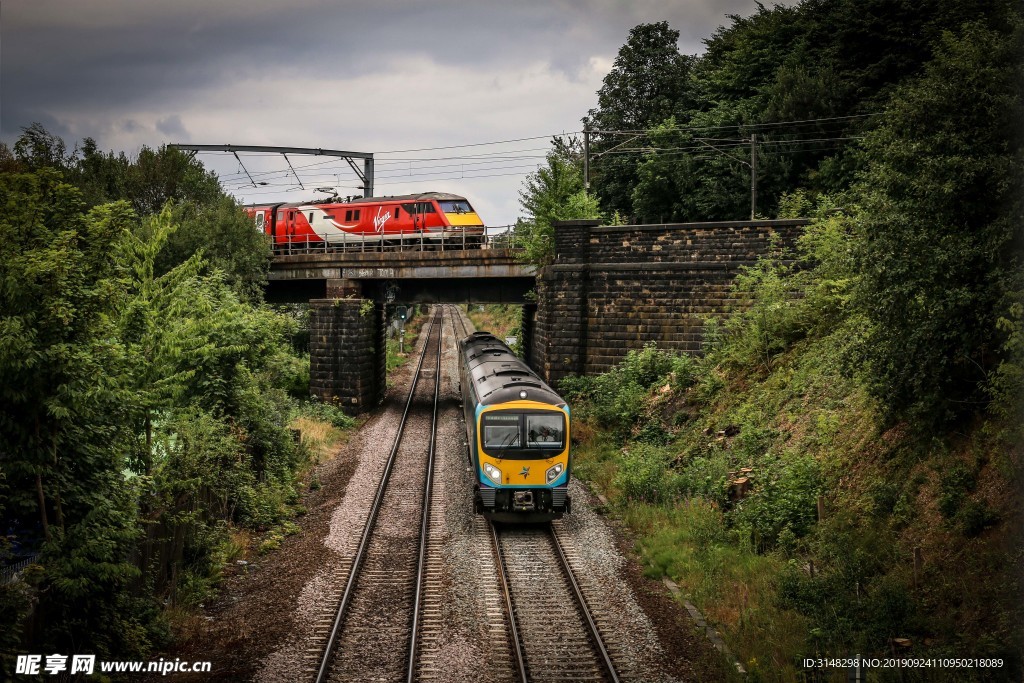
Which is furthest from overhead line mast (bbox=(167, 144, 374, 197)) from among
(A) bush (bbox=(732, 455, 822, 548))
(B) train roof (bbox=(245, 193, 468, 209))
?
(A) bush (bbox=(732, 455, 822, 548))

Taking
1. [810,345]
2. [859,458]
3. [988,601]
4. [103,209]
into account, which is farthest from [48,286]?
[810,345]

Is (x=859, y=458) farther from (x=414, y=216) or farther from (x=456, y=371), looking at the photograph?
(x=456, y=371)

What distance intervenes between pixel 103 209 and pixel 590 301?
1676 cm

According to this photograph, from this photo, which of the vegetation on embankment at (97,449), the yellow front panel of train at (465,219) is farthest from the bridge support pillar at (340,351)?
the vegetation on embankment at (97,449)

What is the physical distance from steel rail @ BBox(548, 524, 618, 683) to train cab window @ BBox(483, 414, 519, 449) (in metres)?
1.92

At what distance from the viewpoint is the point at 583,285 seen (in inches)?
956

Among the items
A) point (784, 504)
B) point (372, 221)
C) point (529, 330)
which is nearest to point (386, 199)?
point (372, 221)

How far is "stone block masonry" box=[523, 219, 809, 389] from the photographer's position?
22703 mm

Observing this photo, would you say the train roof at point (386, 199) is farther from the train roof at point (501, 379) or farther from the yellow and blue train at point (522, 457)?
the yellow and blue train at point (522, 457)

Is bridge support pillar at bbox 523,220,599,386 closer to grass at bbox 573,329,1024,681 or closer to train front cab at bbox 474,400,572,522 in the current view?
grass at bbox 573,329,1024,681

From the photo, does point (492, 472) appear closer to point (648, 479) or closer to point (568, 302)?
point (648, 479)

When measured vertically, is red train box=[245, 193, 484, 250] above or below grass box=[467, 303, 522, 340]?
above

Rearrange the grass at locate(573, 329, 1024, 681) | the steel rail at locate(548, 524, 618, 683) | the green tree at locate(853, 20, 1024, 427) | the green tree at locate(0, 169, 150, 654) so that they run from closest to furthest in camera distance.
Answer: the green tree at locate(0, 169, 150, 654), the grass at locate(573, 329, 1024, 681), the steel rail at locate(548, 524, 618, 683), the green tree at locate(853, 20, 1024, 427)

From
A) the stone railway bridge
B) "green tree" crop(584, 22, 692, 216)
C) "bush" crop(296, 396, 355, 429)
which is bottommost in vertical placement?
"bush" crop(296, 396, 355, 429)
